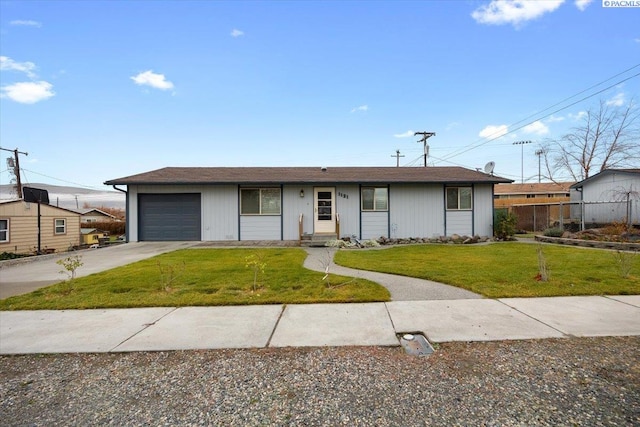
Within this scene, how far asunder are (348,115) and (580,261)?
13569 mm

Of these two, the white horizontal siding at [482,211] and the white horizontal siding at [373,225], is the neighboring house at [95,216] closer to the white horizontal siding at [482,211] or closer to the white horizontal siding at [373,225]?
the white horizontal siding at [373,225]

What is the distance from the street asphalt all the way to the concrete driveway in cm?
213

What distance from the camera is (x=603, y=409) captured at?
2.05m

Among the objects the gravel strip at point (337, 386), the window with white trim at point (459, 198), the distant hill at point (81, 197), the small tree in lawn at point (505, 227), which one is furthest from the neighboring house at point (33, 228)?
the distant hill at point (81, 197)

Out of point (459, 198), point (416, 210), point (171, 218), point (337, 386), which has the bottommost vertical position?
point (337, 386)

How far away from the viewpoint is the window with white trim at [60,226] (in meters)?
16.6

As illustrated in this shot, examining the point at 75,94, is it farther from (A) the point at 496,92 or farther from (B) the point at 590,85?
(B) the point at 590,85

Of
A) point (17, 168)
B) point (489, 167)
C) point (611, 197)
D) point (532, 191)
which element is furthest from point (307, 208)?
point (532, 191)

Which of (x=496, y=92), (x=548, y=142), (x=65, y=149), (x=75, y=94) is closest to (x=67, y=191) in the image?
(x=65, y=149)

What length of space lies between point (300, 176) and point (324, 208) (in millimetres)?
1870

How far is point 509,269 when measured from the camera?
668cm

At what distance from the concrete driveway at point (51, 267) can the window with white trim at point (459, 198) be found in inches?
448

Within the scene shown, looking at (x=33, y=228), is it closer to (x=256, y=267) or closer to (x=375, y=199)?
(x=256, y=267)

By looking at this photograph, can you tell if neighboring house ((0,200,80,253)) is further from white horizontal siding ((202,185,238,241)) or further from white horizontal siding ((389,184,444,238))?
white horizontal siding ((389,184,444,238))
